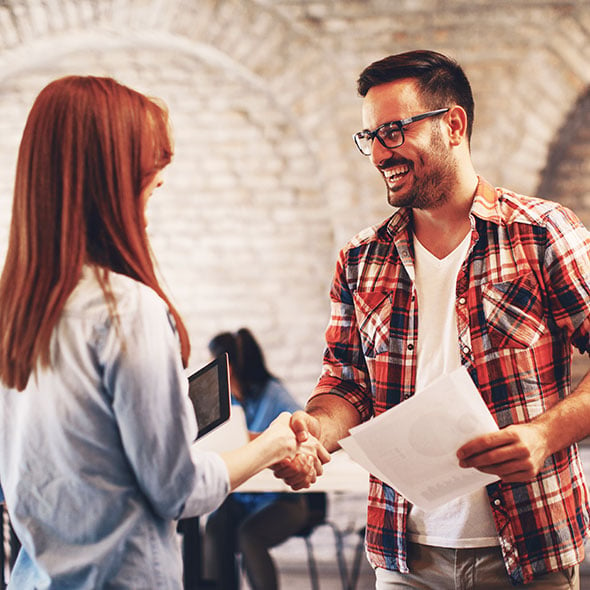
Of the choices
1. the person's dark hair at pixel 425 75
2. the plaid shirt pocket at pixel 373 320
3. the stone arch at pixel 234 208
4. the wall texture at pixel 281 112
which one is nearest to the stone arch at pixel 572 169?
the wall texture at pixel 281 112

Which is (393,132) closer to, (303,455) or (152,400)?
(303,455)

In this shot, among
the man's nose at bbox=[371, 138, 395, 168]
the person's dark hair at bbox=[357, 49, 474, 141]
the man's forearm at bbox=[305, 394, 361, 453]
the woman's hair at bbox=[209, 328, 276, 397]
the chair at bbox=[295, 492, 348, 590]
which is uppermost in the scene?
the person's dark hair at bbox=[357, 49, 474, 141]

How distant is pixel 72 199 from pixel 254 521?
9.37 feet

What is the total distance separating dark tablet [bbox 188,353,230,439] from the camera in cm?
147

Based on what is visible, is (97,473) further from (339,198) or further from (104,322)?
(339,198)

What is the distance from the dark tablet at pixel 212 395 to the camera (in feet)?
4.82

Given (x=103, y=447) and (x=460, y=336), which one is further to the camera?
(x=460, y=336)

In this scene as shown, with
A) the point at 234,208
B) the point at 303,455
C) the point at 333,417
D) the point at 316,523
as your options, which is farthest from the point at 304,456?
the point at 234,208

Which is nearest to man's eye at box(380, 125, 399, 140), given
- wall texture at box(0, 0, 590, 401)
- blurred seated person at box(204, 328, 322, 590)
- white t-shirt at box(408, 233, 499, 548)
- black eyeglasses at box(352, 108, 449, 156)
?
black eyeglasses at box(352, 108, 449, 156)

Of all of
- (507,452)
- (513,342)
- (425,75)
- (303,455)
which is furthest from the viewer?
(425,75)

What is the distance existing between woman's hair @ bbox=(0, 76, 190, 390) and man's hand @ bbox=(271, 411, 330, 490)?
558mm

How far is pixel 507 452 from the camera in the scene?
1.46 metres

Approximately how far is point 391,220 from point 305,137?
2.66 metres

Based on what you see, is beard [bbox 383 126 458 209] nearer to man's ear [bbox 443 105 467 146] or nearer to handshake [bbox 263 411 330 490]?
man's ear [bbox 443 105 467 146]
